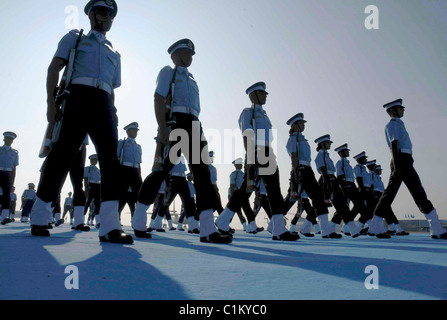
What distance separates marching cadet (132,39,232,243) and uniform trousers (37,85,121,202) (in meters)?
0.78

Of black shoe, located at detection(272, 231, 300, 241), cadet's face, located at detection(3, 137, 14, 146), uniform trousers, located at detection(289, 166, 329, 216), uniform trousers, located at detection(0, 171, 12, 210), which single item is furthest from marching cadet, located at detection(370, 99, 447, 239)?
cadet's face, located at detection(3, 137, 14, 146)

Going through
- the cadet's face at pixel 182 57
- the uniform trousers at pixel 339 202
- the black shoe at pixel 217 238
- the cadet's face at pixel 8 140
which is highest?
the cadet's face at pixel 182 57

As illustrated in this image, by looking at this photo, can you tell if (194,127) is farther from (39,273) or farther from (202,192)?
(39,273)

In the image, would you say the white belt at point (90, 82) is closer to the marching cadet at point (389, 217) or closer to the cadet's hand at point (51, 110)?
the cadet's hand at point (51, 110)

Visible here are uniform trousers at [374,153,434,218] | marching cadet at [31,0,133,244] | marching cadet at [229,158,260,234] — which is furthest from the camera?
marching cadet at [229,158,260,234]

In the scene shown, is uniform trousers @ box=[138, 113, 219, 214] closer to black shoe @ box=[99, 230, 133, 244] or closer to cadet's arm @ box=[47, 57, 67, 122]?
black shoe @ box=[99, 230, 133, 244]

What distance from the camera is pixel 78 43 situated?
3.74 metres

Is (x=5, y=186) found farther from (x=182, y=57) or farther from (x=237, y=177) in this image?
(x=182, y=57)

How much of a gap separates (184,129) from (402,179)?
4888 millimetres

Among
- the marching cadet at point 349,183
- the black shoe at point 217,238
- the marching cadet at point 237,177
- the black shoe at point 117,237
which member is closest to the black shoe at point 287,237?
the black shoe at point 217,238

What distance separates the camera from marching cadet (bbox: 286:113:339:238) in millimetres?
7242

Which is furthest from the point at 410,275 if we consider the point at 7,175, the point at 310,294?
the point at 7,175

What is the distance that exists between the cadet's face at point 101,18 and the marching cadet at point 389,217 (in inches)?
358

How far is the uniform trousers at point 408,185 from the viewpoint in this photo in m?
6.59
